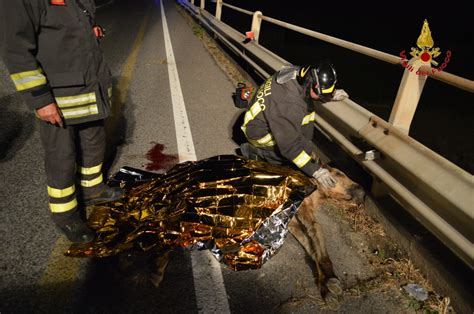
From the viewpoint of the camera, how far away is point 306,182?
2768 millimetres

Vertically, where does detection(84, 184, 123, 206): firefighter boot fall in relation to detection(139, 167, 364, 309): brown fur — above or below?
below

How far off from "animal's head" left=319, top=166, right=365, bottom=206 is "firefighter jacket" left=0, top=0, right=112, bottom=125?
2060 millimetres

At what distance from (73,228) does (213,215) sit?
1.08 m

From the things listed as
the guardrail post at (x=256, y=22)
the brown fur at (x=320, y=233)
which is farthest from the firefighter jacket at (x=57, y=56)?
the guardrail post at (x=256, y=22)

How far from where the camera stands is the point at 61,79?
2244 mm

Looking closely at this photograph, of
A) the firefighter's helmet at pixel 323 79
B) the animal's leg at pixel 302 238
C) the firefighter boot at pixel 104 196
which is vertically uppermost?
the firefighter's helmet at pixel 323 79

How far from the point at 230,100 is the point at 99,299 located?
411 cm

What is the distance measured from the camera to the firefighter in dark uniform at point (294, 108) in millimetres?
2855

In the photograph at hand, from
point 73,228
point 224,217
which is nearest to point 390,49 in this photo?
point 224,217

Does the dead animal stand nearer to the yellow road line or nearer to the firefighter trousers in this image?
the yellow road line

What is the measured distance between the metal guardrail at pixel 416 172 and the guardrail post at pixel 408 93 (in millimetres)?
23

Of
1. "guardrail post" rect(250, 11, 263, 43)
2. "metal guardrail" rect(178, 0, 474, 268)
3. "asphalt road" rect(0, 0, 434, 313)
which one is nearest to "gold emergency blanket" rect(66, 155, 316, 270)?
"asphalt road" rect(0, 0, 434, 313)

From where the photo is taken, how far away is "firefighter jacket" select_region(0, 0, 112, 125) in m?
1.93

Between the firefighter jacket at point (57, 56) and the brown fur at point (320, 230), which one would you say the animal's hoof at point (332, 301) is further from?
the firefighter jacket at point (57, 56)
